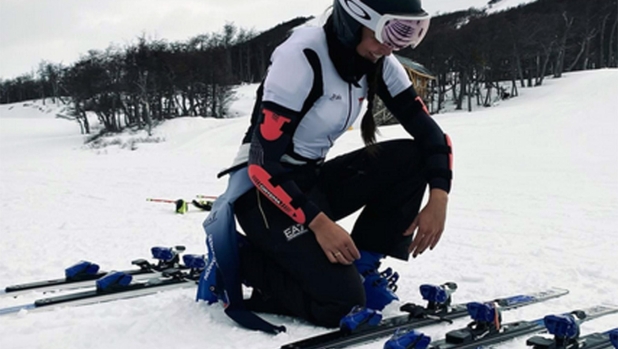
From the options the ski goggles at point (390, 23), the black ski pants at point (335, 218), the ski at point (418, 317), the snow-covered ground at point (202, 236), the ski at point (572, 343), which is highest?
the ski goggles at point (390, 23)

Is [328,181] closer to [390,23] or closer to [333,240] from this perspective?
[333,240]

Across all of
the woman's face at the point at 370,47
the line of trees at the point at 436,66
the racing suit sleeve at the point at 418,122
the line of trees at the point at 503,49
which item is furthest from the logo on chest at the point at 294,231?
the line of trees at the point at 503,49

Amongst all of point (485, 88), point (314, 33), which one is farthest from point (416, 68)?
point (314, 33)

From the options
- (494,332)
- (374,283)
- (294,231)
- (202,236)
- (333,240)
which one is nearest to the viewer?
(494,332)

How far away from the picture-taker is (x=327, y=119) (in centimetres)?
233

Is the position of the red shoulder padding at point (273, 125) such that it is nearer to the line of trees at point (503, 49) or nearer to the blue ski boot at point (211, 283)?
the blue ski boot at point (211, 283)

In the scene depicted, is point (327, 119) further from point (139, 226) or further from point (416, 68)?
point (416, 68)

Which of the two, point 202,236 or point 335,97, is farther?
point 202,236

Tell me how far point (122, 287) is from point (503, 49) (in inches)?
1389

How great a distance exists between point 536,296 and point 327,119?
4.03ft

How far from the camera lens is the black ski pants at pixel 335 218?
2143 mm

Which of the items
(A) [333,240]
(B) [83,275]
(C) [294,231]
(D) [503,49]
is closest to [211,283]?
(C) [294,231]

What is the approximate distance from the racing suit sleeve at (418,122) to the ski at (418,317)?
0.45m

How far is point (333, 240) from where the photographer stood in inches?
80.6
